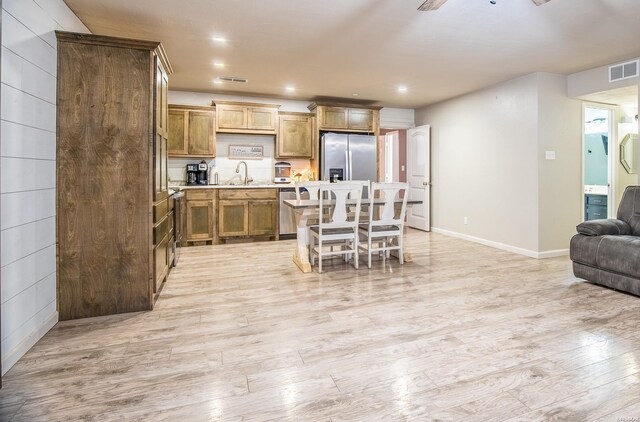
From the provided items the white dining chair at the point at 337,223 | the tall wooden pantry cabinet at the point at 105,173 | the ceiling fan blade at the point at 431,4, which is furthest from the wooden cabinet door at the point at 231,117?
the ceiling fan blade at the point at 431,4

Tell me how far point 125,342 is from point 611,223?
4.54m

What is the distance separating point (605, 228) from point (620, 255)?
0.43m

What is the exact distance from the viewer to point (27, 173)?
226 cm

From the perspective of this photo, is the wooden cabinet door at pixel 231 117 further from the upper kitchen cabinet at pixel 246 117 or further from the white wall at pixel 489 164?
the white wall at pixel 489 164

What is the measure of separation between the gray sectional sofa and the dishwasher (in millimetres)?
3968

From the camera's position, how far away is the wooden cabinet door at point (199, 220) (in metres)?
5.64

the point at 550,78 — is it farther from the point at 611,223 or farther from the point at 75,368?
the point at 75,368

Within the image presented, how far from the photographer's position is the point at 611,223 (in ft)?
12.1

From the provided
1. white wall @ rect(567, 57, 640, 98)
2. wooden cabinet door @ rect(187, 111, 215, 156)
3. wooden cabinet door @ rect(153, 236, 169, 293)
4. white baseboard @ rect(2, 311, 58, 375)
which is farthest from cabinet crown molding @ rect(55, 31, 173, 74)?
white wall @ rect(567, 57, 640, 98)

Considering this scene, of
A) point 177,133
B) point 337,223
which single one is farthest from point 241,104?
point 337,223

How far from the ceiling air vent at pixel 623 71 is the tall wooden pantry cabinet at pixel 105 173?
16.8ft

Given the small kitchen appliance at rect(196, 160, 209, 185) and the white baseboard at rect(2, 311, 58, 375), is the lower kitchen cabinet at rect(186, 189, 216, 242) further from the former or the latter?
the white baseboard at rect(2, 311, 58, 375)

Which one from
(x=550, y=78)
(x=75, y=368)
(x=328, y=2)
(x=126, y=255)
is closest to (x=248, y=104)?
(x=328, y=2)

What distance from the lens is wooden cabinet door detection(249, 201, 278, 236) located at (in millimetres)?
5949
